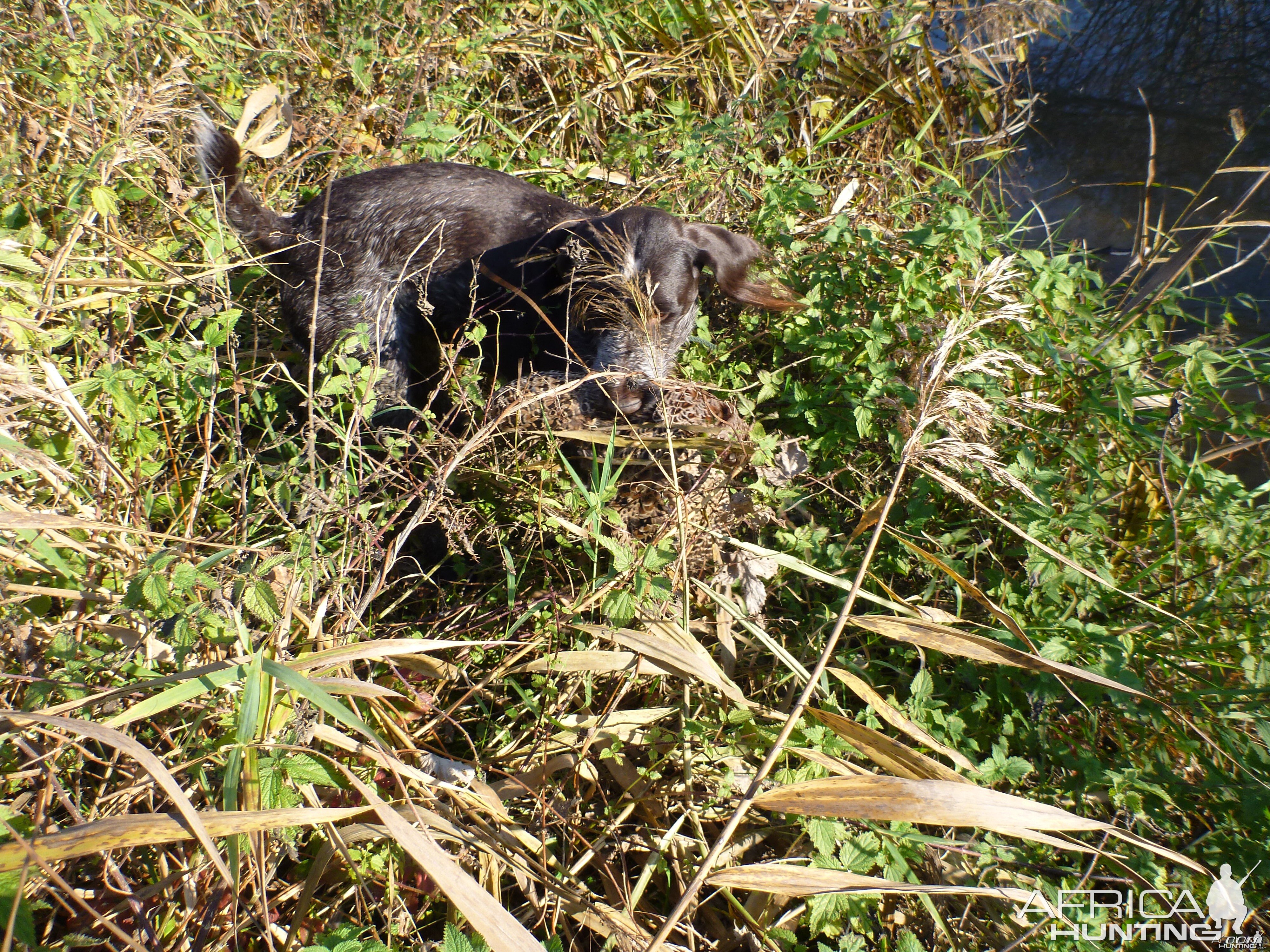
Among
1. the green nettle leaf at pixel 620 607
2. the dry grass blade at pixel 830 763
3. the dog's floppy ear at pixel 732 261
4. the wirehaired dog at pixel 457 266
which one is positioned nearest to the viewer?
the dry grass blade at pixel 830 763

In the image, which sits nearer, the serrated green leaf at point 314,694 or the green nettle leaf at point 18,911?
the green nettle leaf at point 18,911

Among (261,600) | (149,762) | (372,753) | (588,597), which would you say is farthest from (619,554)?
(149,762)

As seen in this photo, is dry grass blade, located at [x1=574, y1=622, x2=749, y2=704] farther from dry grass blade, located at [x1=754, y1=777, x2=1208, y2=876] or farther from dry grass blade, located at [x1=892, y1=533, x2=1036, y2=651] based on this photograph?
dry grass blade, located at [x1=892, y1=533, x2=1036, y2=651]

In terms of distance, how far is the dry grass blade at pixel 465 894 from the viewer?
1.33 m

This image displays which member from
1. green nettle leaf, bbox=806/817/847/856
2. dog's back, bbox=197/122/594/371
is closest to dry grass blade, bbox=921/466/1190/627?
green nettle leaf, bbox=806/817/847/856

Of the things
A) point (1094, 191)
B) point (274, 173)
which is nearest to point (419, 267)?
point (274, 173)

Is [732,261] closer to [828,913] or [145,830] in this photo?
[828,913]

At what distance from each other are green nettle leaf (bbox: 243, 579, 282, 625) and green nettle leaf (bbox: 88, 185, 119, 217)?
5.01ft

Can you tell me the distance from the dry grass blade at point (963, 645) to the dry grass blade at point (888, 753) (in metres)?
0.25

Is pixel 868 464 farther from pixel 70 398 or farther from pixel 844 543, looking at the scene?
pixel 70 398

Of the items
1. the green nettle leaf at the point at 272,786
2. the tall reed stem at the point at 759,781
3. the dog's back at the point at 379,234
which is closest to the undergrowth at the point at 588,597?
the green nettle leaf at the point at 272,786

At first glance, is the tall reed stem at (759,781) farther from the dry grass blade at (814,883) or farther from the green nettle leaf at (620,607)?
the green nettle leaf at (620,607)

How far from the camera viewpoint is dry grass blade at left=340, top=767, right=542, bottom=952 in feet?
4.37

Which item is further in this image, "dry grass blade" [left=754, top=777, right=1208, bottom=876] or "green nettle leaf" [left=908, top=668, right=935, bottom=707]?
"green nettle leaf" [left=908, top=668, right=935, bottom=707]
